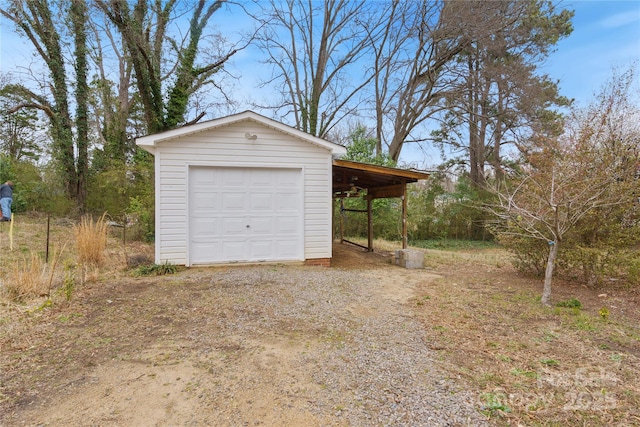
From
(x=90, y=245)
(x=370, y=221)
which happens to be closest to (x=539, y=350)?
(x=90, y=245)

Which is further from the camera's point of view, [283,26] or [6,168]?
[283,26]

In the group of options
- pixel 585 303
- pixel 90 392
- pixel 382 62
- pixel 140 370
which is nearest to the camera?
pixel 90 392

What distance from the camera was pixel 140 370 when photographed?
109 inches

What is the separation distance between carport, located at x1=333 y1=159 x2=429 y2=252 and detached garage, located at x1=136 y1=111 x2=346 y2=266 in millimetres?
828

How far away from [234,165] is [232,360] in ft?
14.9

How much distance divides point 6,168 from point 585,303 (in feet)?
54.7

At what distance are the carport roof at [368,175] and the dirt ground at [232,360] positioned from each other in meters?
3.23

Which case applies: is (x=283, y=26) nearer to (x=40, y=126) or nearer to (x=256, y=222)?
(x=40, y=126)

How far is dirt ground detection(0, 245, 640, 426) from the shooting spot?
223 cm

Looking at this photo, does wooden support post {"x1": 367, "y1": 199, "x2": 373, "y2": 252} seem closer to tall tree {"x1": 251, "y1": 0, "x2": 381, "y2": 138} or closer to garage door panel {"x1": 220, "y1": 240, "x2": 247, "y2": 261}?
garage door panel {"x1": 220, "y1": 240, "x2": 247, "y2": 261}

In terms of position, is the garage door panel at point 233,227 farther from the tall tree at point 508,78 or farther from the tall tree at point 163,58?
the tall tree at point 508,78

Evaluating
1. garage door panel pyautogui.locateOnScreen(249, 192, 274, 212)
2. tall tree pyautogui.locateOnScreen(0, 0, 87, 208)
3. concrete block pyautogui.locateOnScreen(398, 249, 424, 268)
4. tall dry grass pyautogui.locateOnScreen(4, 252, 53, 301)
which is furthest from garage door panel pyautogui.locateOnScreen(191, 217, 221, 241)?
tall tree pyautogui.locateOnScreen(0, 0, 87, 208)

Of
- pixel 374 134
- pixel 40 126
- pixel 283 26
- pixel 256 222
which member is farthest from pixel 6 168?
pixel 374 134

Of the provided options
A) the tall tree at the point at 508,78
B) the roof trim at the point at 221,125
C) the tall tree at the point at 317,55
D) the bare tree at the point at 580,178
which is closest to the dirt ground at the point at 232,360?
the bare tree at the point at 580,178
